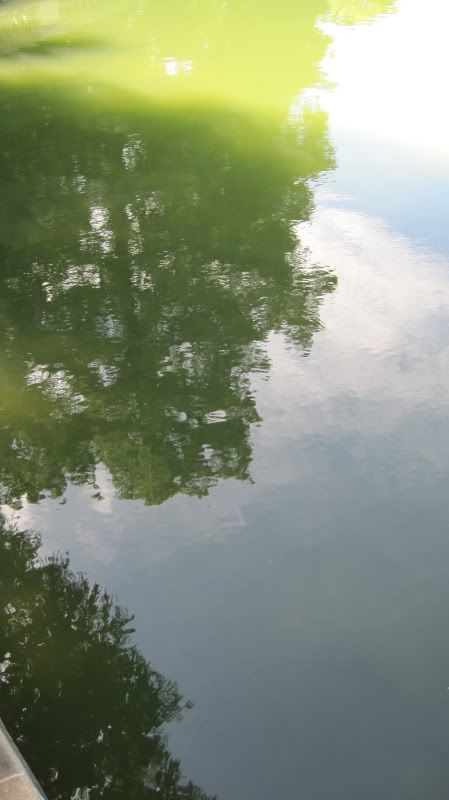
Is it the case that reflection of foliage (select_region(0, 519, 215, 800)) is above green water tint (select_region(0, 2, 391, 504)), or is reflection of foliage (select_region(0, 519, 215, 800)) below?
below

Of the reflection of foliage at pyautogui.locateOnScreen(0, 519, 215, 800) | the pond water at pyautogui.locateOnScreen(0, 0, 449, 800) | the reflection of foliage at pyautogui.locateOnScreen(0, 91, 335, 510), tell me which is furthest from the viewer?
the reflection of foliage at pyautogui.locateOnScreen(0, 91, 335, 510)

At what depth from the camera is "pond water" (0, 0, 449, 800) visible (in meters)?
3.08

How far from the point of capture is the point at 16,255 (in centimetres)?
651

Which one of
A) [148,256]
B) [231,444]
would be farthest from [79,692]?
[148,256]

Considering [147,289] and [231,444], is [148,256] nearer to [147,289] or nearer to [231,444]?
[147,289]

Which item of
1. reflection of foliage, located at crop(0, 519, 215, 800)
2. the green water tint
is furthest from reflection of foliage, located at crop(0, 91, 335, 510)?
reflection of foliage, located at crop(0, 519, 215, 800)

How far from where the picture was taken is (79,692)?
324 centimetres

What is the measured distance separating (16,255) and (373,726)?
4.63m

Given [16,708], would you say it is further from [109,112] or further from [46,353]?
[109,112]

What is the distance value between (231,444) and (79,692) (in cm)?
161

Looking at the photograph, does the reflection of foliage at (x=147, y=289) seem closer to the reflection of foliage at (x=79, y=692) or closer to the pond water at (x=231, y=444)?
the pond water at (x=231, y=444)

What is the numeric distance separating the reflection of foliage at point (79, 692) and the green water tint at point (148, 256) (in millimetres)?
737

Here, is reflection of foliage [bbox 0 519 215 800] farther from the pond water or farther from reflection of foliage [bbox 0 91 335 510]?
reflection of foliage [bbox 0 91 335 510]

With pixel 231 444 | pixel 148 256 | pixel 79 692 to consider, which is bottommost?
pixel 79 692
